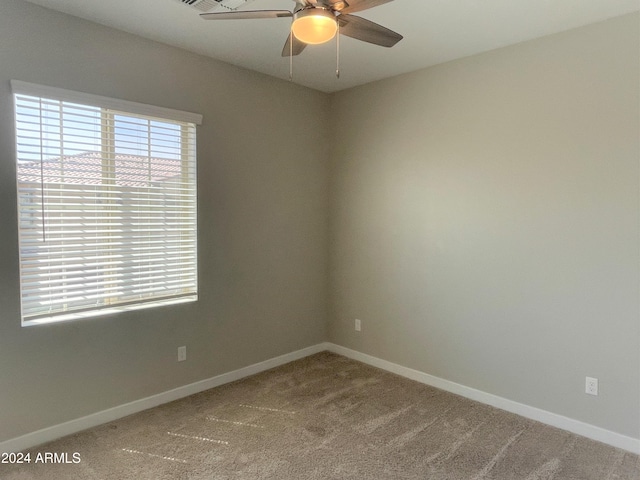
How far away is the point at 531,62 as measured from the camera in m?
2.76

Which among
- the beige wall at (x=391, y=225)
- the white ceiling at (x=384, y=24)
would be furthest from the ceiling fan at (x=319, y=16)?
the beige wall at (x=391, y=225)

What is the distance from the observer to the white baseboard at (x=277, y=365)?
96.7 inches

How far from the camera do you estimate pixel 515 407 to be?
2.91 m

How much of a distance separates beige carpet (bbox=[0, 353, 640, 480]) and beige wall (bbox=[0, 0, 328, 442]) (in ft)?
1.04

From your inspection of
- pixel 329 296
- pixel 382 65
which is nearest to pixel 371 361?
pixel 329 296

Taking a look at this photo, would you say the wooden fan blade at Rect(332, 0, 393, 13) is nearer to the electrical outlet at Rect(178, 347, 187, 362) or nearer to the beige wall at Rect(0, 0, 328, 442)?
the beige wall at Rect(0, 0, 328, 442)

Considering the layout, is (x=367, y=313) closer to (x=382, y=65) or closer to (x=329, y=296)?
(x=329, y=296)

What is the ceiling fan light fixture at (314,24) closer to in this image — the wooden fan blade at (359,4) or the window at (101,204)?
the wooden fan blade at (359,4)

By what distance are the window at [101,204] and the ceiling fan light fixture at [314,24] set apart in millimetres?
1598

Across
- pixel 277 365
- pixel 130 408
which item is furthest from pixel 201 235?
pixel 277 365

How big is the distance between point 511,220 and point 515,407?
137cm

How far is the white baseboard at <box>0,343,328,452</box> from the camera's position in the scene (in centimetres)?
241

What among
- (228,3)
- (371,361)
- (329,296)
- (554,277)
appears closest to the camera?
(228,3)

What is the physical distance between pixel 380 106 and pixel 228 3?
5.97ft
